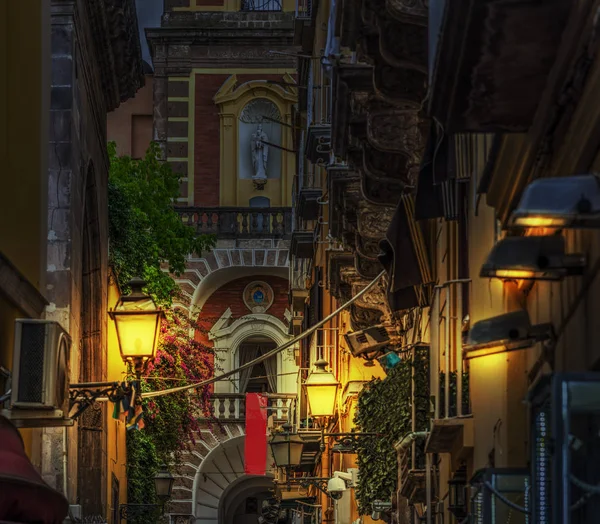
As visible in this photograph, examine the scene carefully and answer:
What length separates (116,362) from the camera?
2428cm

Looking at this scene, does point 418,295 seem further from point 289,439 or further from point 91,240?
point 289,439

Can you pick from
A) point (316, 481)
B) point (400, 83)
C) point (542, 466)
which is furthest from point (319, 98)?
point (542, 466)

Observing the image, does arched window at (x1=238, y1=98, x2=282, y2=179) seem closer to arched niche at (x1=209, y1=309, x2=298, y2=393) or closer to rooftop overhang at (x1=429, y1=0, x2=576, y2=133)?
arched niche at (x1=209, y1=309, x2=298, y2=393)

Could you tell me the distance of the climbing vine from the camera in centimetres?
2597

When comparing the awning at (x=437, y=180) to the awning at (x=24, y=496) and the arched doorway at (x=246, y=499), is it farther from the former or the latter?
the arched doorway at (x=246, y=499)

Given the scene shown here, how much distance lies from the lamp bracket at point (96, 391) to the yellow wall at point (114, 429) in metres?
8.89

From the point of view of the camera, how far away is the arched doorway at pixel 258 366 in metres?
50.9

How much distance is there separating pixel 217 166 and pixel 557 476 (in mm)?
43699

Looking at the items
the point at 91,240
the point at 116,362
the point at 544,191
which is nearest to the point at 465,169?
the point at 544,191

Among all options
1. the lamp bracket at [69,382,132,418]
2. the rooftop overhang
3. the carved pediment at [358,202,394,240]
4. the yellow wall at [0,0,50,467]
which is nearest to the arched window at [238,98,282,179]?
the carved pediment at [358,202,394,240]

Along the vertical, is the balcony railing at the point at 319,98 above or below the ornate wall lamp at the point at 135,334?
above

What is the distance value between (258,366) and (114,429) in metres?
28.5

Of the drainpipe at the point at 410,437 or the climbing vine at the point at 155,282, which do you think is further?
the climbing vine at the point at 155,282

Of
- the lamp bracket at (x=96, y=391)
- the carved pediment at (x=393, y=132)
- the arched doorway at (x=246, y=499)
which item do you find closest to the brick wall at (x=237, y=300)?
the arched doorway at (x=246, y=499)
